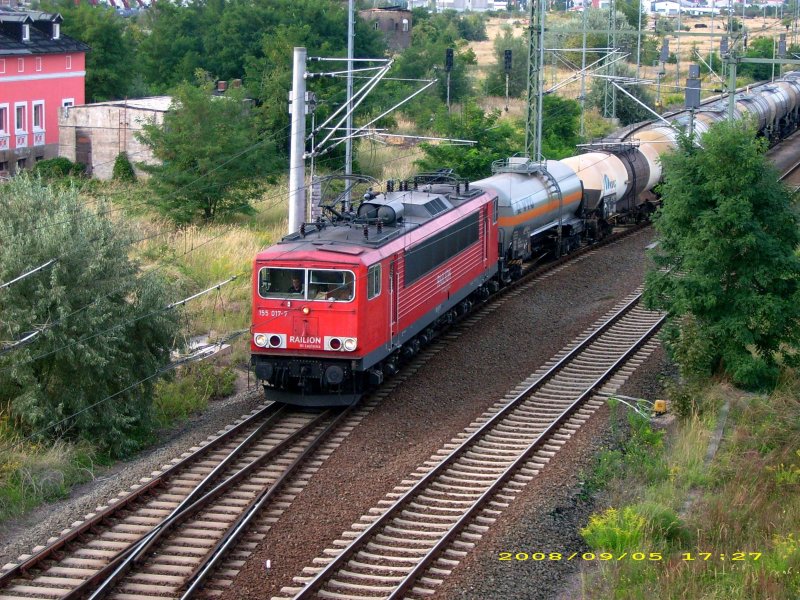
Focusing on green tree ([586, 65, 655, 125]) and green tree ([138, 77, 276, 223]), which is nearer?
green tree ([138, 77, 276, 223])

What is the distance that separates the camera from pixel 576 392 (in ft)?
61.4

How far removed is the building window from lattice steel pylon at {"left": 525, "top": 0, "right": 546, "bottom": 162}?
22761mm

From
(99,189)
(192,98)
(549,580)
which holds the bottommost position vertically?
(549,580)

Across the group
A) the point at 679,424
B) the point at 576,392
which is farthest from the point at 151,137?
the point at 679,424

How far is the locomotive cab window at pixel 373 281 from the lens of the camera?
16969 millimetres

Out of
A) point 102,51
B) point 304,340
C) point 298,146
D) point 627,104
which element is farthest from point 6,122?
point 304,340

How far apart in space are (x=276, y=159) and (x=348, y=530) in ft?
75.5

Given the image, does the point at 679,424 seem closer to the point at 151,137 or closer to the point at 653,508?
the point at 653,508

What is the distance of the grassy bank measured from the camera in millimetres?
11281

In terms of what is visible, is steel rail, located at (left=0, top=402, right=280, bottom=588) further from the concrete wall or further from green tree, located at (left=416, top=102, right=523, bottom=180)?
the concrete wall

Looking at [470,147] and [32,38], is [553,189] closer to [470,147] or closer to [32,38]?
[470,147]

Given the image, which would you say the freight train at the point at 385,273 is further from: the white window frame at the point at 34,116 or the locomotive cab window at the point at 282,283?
the white window frame at the point at 34,116

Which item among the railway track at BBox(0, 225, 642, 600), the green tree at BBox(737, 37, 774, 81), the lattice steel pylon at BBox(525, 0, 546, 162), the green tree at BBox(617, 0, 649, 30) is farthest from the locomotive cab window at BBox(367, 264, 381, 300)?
→ the green tree at BBox(737, 37, 774, 81)

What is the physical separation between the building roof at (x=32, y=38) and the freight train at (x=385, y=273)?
24382mm
